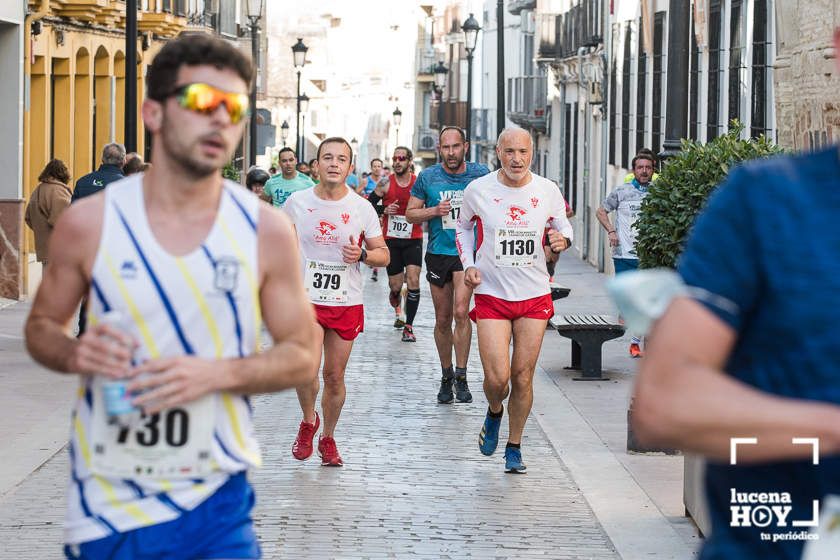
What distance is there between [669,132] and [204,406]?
9.94 metres

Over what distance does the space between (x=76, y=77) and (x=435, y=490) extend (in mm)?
20773

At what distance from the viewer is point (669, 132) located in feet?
43.8

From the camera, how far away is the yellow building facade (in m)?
23.7

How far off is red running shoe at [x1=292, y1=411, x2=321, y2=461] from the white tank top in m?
6.23

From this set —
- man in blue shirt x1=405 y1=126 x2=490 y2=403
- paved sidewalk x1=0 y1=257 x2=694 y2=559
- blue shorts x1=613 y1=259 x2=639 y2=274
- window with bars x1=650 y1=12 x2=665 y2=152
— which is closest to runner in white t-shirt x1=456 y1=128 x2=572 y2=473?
paved sidewalk x1=0 y1=257 x2=694 y2=559

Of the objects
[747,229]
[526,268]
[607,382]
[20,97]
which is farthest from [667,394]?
[20,97]

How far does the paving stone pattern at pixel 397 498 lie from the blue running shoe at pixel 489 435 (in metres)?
0.09

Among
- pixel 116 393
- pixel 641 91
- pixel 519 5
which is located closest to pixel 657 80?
pixel 641 91

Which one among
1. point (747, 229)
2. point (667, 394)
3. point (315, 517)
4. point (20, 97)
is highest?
point (20, 97)

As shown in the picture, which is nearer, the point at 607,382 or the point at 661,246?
the point at 661,246

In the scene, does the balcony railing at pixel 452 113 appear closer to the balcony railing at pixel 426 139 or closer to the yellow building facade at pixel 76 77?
the balcony railing at pixel 426 139

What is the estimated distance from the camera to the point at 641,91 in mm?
28734

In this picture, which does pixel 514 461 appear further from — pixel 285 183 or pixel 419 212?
pixel 285 183

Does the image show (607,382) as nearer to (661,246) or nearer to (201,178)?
(661,246)
